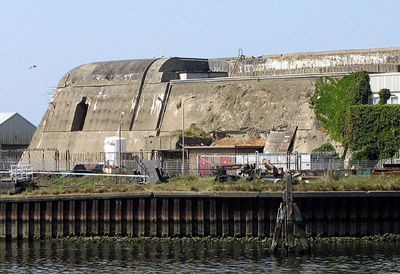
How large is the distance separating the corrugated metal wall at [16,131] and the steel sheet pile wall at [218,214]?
56.6 metres

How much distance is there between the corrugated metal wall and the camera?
105062 millimetres

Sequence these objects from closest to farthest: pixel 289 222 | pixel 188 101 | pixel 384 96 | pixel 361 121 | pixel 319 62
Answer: pixel 289 222, pixel 361 121, pixel 384 96, pixel 188 101, pixel 319 62

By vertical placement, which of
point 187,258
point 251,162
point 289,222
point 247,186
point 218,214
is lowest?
point 187,258

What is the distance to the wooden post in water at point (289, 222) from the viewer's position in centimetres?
4416

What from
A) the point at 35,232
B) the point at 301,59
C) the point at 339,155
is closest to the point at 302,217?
the point at 35,232

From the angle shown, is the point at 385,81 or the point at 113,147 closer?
the point at 385,81

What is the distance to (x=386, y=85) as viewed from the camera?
79.5 meters

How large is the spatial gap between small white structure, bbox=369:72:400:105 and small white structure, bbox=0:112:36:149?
46629mm

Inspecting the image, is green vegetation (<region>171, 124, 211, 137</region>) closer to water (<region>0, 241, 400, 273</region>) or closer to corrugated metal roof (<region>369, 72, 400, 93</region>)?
corrugated metal roof (<region>369, 72, 400, 93</region>)

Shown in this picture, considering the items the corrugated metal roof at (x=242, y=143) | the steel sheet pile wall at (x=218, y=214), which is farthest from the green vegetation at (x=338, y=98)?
the steel sheet pile wall at (x=218, y=214)

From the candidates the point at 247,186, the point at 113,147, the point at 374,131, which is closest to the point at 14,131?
the point at 113,147

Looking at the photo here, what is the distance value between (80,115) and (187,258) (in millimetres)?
65738

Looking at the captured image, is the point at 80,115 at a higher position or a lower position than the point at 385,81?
lower

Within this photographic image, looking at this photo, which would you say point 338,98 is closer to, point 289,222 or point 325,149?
point 325,149
